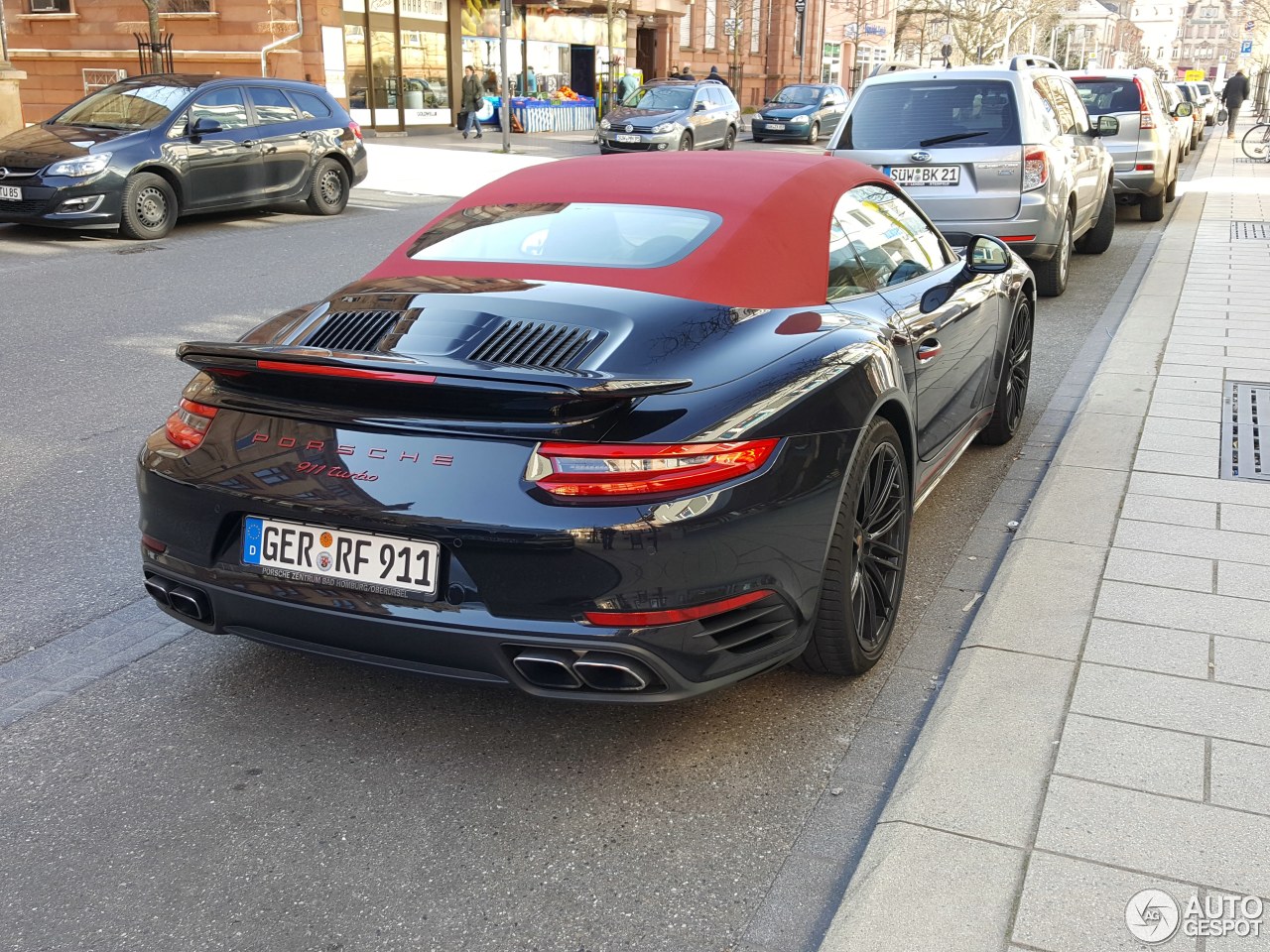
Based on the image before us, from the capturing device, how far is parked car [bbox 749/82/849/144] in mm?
34750

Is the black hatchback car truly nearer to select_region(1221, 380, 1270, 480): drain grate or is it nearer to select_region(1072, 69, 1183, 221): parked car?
select_region(1072, 69, 1183, 221): parked car

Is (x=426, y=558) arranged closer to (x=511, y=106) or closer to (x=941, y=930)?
(x=941, y=930)

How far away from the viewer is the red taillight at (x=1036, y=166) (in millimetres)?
9352

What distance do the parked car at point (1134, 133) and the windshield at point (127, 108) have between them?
1037 cm

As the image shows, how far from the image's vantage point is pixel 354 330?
10.8 feet

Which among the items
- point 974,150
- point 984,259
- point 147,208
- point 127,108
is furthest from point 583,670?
point 127,108

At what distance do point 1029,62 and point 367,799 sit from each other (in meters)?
10.7

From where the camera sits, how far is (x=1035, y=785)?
2943mm

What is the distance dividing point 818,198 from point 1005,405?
2229mm

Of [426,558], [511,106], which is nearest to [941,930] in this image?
[426,558]

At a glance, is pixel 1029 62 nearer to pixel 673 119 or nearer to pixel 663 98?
pixel 673 119

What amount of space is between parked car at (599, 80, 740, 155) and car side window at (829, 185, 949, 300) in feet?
72.4

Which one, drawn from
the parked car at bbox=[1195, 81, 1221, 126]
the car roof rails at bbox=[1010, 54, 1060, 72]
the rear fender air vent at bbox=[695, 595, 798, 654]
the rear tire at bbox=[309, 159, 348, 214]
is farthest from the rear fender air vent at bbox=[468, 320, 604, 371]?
the parked car at bbox=[1195, 81, 1221, 126]

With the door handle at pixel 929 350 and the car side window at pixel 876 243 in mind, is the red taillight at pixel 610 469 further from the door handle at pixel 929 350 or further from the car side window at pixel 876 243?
the door handle at pixel 929 350
